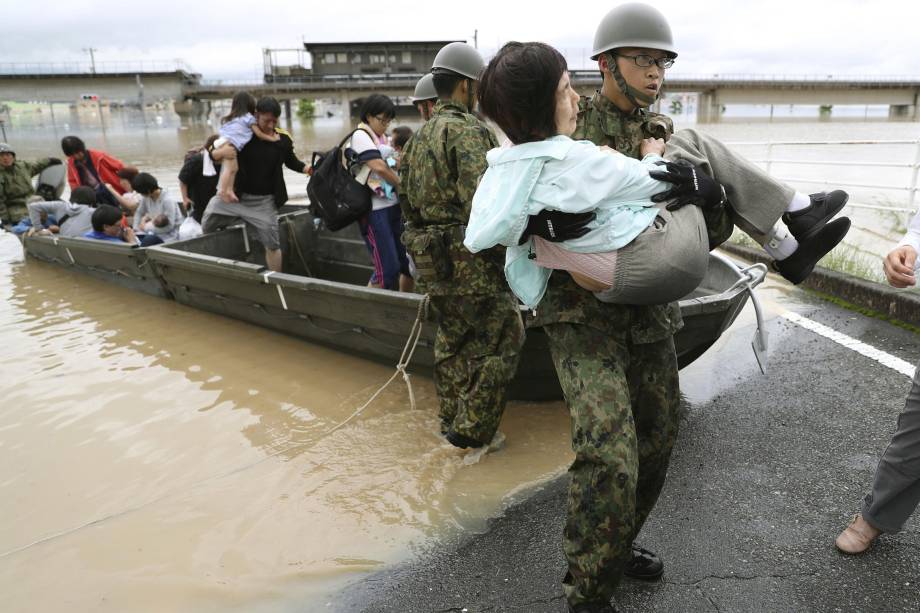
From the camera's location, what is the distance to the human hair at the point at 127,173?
339 inches

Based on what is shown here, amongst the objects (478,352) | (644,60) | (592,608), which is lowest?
(592,608)

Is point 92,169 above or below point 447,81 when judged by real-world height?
below

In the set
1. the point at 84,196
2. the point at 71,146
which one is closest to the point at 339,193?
the point at 84,196

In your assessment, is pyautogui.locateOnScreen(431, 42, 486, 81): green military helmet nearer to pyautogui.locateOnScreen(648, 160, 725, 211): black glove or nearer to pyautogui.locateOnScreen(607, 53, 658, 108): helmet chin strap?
pyautogui.locateOnScreen(607, 53, 658, 108): helmet chin strap

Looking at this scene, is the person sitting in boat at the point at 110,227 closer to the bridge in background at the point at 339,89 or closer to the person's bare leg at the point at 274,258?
the person's bare leg at the point at 274,258

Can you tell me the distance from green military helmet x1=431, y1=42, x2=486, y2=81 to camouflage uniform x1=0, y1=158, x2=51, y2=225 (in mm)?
8825

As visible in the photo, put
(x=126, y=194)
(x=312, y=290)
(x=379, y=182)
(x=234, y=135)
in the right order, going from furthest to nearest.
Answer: (x=126, y=194), (x=234, y=135), (x=312, y=290), (x=379, y=182)

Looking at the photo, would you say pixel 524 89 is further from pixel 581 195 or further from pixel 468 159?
pixel 468 159

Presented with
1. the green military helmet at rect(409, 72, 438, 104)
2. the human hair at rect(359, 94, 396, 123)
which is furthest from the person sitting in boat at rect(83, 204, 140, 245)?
the green military helmet at rect(409, 72, 438, 104)

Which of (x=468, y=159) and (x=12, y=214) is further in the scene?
(x=12, y=214)

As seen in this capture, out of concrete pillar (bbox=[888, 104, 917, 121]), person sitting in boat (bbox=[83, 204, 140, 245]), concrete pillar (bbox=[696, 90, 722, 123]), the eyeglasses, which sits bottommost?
person sitting in boat (bbox=[83, 204, 140, 245])

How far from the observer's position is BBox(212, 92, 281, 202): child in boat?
5.77 meters

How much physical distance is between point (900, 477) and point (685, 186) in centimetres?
150

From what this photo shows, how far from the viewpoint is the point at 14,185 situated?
378 inches
